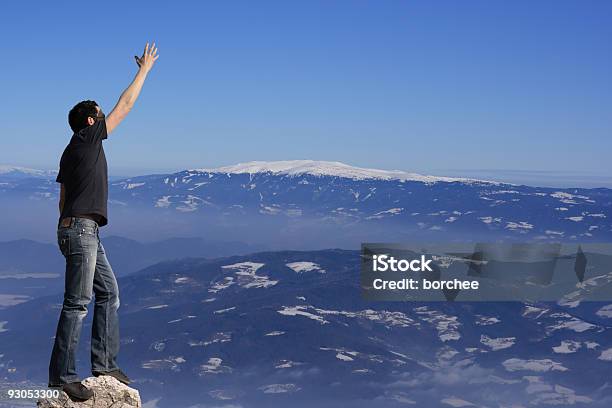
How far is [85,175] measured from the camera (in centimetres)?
862

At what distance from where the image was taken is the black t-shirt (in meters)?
8.62

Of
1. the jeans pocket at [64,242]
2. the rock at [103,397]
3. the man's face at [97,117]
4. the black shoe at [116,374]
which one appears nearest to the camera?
the jeans pocket at [64,242]

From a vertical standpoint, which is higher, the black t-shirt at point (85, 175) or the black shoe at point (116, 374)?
the black t-shirt at point (85, 175)

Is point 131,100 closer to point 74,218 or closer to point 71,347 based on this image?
point 74,218

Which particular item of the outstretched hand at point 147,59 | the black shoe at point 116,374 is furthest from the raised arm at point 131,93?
the black shoe at point 116,374

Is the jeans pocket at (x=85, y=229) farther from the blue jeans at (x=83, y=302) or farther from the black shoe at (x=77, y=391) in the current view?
the black shoe at (x=77, y=391)

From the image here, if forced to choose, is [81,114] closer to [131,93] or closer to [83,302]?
[131,93]

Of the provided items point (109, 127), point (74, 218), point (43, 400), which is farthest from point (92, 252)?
point (43, 400)

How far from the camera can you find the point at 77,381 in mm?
9102

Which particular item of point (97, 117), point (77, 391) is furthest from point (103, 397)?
point (97, 117)

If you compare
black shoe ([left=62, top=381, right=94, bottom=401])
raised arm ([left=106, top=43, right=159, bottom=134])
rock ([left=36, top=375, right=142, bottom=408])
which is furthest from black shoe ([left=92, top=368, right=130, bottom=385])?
raised arm ([left=106, top=43, right=159, bottom=134])

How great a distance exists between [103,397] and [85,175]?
3282 mm

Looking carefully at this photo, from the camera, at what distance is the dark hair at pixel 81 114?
9.03m

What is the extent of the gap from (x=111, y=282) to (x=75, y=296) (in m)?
0.62
